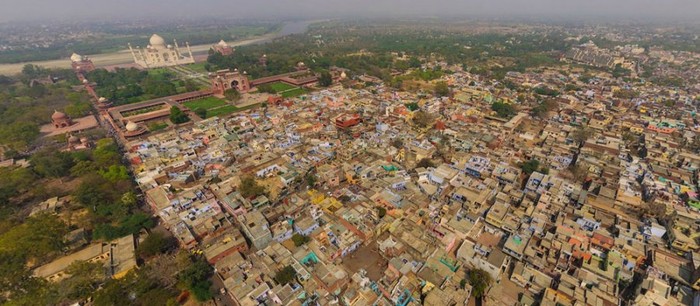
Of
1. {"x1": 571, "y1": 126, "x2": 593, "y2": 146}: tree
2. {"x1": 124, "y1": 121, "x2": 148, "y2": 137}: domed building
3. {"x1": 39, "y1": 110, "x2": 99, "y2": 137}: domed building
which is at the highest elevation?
{"x1": 571, "y1": 126, "x2": 593, "y2": 146}: tree

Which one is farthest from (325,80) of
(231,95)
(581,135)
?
(581,135)

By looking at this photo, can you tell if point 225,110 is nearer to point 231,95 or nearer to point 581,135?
point 231,95

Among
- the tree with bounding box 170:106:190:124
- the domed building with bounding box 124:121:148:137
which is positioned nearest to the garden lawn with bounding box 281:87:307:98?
the tree with bounding box 170:106:190:124

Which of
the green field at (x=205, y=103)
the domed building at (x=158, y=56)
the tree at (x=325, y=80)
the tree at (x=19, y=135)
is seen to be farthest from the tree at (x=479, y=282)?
the domed building at (x=158, y=56)

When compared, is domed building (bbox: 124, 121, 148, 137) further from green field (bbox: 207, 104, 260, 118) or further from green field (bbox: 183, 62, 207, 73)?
green field (bbox: 183, 62, 207, 73)

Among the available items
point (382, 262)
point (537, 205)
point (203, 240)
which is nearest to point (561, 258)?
point (537, 205)

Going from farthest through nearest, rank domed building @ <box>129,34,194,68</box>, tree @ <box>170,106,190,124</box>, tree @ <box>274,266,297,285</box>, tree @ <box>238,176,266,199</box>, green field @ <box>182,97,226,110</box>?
1. domed building @ <box>129,34,194,68</box>
2. green field @ <box>182,97,226,110</box>
3. tree @ <box>170,106,190,124</box>
4. tree @ <box>238,176,266,199</box>
5. tree @ <box>274,266,297,285</box>
